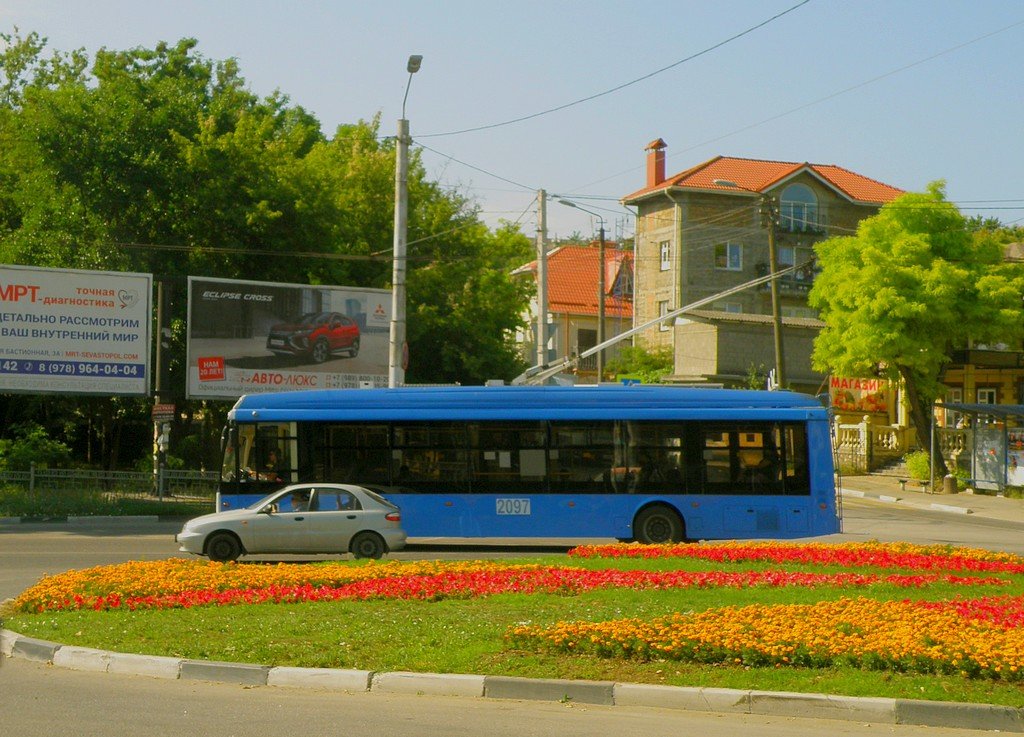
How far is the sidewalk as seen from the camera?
3588cm

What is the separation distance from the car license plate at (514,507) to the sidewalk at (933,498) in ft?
42.9

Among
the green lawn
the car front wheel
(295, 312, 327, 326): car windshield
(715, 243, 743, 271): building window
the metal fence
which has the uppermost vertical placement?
(715, 243, 743, 271): building window

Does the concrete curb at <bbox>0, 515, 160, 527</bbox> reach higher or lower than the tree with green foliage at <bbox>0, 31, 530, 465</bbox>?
lower

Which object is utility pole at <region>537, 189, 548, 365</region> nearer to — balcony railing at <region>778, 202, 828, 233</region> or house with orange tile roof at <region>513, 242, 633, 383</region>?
balcony railing at <region>778, 202, 828, 233</region>

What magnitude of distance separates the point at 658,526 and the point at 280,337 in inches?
748

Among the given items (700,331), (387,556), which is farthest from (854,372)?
(387,556)

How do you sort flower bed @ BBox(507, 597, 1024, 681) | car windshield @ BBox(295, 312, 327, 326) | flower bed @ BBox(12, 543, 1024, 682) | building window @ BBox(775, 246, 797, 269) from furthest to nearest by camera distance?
building window @ BBox(775, 246, 797, 269) → car windshield @ BBox(295, 312, 327, 326) → flower bed @ BBox(12, 543, 1024, 682) → flower bed @ BBox(507, 597, 1024, 681)

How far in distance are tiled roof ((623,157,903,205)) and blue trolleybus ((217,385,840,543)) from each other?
46.5 meters

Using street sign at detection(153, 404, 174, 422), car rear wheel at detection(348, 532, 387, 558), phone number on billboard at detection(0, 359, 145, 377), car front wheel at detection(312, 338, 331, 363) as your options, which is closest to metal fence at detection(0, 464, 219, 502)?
street sign at detection(153, 404, 174, 422)

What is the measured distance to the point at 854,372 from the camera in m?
46.0

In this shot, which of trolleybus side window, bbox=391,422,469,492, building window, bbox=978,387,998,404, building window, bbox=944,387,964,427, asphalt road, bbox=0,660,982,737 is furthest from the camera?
building window, bbox=978,387,998,404

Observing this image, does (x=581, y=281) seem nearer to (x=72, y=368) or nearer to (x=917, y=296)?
(x=917, y=296)

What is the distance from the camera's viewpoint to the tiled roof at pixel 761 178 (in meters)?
68.8

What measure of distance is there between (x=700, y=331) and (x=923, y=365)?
12375 mm
